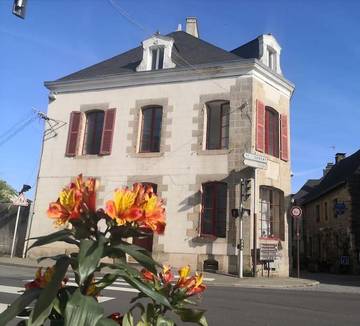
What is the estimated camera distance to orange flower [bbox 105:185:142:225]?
1918 millimetres

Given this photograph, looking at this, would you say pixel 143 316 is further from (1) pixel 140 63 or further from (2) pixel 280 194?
(1) pixel 140 63

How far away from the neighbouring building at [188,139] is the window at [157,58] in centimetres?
5

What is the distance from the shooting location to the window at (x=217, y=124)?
1861 cm

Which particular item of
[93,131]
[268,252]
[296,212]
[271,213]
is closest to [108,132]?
[93,131]

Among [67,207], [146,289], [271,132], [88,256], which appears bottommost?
[146,289]

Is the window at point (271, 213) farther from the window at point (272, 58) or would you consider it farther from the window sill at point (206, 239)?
the window at point (272, 58)

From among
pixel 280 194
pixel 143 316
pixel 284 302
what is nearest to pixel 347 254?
pixel 280 194

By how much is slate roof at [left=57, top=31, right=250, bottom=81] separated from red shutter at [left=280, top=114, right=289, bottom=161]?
3228mm

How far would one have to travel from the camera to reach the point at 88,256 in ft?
5.76

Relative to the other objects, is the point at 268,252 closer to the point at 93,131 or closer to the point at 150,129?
the point at 150,129

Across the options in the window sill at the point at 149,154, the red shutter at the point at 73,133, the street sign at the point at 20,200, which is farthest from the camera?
the red shutter at the point at 73,133

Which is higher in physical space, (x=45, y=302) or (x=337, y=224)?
(x=337, y=224)

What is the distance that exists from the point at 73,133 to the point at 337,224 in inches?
732

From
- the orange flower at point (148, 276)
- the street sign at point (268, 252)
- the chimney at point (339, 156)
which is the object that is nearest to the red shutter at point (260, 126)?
the street sign at point (268, 252)
